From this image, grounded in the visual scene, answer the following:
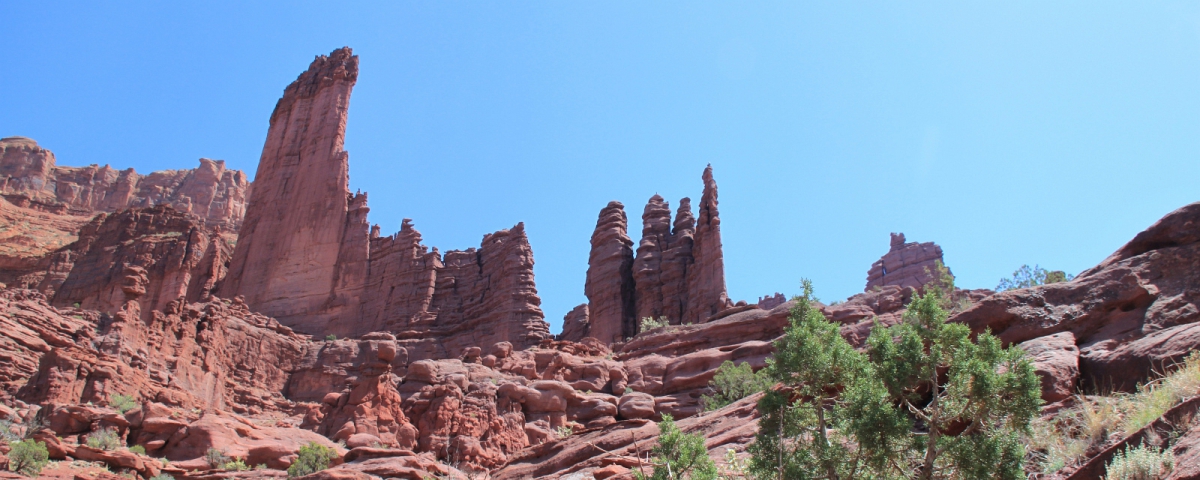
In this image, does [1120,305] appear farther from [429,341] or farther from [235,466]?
[429,341]

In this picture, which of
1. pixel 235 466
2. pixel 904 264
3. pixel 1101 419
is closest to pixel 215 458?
pixel 235 466

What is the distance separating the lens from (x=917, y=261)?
67.8 m

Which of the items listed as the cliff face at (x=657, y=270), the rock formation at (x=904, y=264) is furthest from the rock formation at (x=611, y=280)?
the rock formation at (x=904, y=264)

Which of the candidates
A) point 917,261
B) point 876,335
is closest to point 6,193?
point 917,261

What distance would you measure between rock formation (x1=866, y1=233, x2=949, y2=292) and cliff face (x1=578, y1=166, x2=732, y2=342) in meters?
15.7

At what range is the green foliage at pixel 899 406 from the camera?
1340cm

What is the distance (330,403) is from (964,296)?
24643 millimetres

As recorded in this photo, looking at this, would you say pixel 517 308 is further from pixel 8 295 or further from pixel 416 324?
pixel 8 295

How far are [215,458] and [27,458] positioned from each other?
4.89 meters

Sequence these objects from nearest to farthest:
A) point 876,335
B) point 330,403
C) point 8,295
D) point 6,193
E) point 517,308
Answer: point 876,335
point 330,403
point 8,295
point 517,308
point 6,193

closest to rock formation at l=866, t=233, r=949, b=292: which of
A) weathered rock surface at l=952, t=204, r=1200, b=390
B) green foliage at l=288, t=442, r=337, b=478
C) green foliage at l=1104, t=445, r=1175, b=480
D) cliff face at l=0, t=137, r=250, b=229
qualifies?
weathered rock surface at l=952, t=204, r=1200, b=390

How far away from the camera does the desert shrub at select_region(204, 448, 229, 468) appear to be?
26141 mm

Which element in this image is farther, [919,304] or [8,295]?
[8,295]

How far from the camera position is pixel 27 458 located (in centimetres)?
2241
